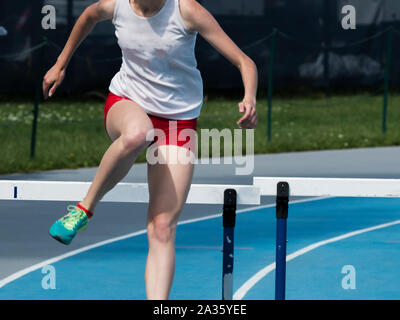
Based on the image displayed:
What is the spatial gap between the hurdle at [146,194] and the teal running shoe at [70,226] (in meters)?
0.34

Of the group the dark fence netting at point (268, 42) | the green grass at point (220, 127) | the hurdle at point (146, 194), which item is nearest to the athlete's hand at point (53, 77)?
the hurdle at point (146, 194)

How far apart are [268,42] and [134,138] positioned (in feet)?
85.3

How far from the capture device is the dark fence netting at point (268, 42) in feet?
93.4

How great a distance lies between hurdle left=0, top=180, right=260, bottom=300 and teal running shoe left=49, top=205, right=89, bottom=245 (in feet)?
1.12

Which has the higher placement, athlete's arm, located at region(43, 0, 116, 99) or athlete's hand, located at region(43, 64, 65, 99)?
athlete's arm, located at region(43, 0, 116, 99)

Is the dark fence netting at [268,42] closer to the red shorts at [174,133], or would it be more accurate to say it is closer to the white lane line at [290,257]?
the white lane line at [290,257]

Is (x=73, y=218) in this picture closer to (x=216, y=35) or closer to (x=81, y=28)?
(x=81, y=28)

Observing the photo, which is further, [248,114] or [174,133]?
[174,133]

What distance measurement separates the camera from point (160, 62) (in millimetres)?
5402

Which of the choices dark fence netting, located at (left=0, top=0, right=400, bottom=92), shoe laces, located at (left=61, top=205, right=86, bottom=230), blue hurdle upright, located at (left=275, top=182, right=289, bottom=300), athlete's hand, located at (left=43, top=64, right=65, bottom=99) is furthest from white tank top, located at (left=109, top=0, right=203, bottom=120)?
dark fence netting, located at (left=0, top=0, right=400, bottom=92)

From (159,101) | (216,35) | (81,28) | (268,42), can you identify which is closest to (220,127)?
(268,42)

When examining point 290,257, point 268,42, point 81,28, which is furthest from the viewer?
point 268,42

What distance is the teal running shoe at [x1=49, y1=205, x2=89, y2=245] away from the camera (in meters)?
5.39

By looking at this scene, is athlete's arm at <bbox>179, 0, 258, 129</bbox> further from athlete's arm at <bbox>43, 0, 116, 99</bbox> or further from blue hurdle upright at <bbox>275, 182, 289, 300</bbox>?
blue hurdle upright at <bbox>275, 182, 289, 300</bbox>
